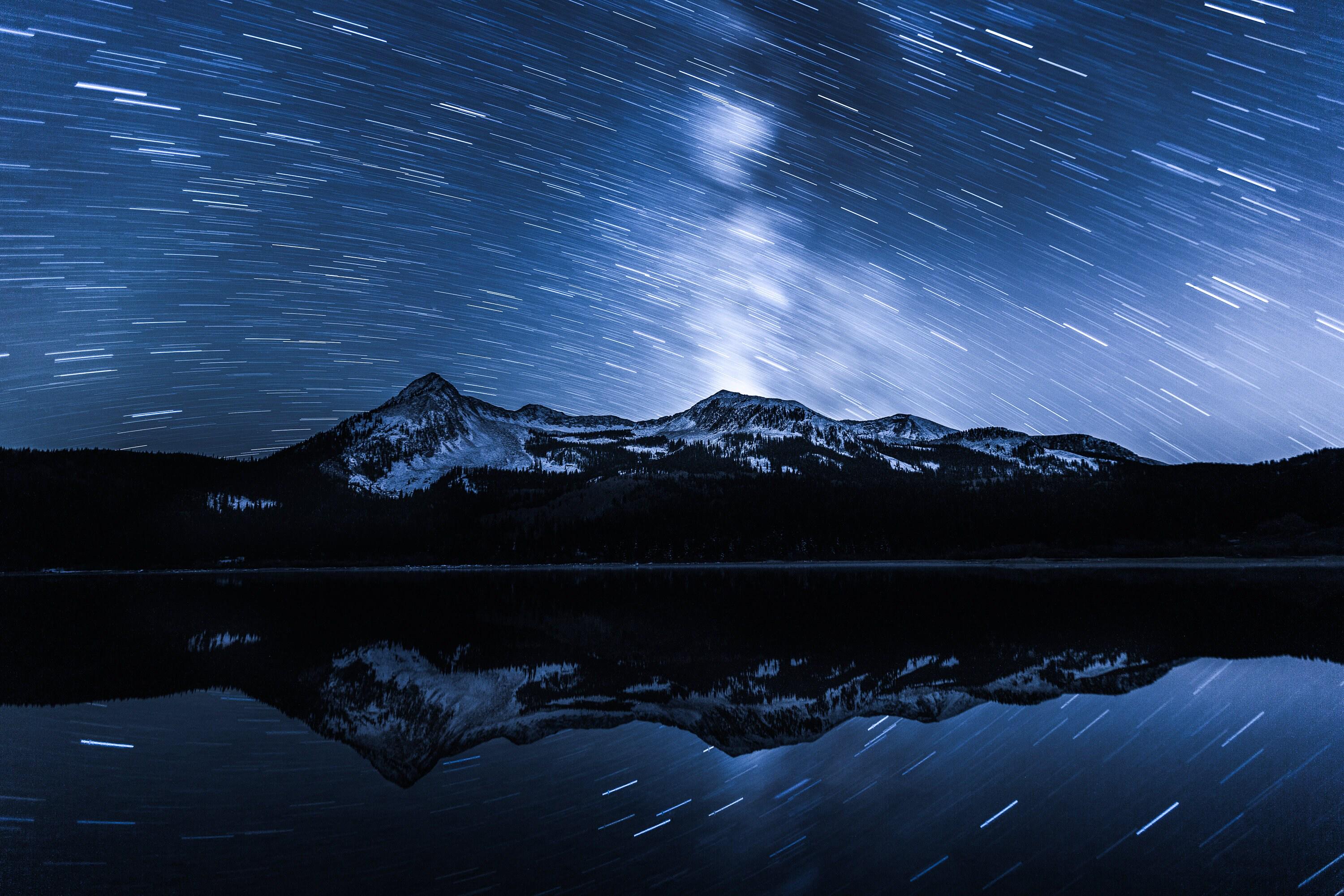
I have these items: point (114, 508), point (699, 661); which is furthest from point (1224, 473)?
point (114, 508)

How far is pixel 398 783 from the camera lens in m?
10.4

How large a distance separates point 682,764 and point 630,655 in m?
11.8

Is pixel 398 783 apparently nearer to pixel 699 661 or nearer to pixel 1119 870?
pixel 1119 870

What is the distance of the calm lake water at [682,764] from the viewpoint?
23.7 ft

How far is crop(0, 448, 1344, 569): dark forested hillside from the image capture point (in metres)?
144

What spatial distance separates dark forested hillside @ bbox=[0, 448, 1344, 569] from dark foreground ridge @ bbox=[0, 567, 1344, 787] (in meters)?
103

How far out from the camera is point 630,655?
22828mm

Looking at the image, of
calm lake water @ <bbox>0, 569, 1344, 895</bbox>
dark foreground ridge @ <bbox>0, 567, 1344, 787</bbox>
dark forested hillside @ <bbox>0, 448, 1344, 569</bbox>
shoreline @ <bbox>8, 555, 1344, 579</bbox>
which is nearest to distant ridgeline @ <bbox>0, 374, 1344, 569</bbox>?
dark forested hillside @ <bbox>0, 448, 1344, 569</bbox>

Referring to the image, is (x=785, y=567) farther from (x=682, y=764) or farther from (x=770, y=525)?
(x=682, y=764)

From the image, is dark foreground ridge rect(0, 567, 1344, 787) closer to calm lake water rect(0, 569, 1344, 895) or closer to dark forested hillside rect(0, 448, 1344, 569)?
calm lake water rect(0, 569, 1344, 895)

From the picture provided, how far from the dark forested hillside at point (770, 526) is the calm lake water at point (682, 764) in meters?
133

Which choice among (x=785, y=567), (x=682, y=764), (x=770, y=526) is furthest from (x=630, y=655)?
(x=770, y=526)

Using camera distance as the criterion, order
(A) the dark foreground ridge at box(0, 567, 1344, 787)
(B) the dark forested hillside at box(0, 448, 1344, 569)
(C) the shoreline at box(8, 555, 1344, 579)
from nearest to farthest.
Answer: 1. (A) the dark foreground ridge at box(0, 567, 1344, 787)
2. (C) the shoreline at box(8, 555, 1344, 579)
3. (B) the dark forested hillside at box(0, 448, 1344, 569)

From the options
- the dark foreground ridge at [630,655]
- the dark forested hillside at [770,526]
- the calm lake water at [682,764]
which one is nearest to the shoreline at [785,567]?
the dark forested hillside at [770,526]
